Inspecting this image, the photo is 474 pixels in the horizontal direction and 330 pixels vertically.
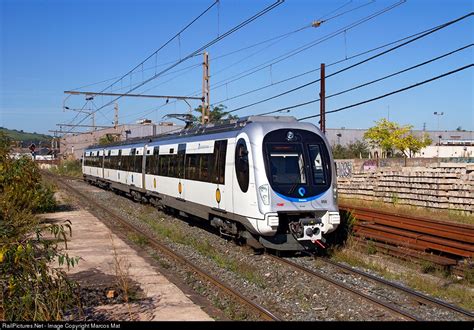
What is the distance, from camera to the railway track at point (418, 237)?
10.6 m

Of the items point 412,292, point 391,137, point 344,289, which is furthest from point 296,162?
point 391,137

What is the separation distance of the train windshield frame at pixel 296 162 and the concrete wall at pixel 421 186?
8.65 m

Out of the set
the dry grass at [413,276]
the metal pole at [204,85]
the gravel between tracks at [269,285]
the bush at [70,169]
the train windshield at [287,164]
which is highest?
the metal pole at [204,85]

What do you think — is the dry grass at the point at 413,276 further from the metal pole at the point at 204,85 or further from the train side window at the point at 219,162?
the metal pole at the point at 204,85

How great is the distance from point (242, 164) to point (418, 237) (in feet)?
13.9

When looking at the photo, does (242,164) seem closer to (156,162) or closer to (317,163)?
(317,163)

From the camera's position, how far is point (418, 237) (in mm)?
11703

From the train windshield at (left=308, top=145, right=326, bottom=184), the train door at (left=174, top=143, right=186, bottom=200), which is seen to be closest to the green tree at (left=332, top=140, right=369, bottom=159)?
the train door at (left=174, top=143, right=186, bottom=200)

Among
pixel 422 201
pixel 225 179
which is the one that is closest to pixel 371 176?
pixel 422 201

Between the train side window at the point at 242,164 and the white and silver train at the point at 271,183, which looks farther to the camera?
the train side window at the point at 242,164

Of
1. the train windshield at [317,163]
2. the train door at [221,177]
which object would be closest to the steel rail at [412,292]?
the train windshield at [317,163]

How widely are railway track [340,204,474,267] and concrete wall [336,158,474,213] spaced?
18.5 feet
